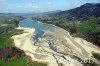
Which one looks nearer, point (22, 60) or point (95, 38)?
point (22, 60)

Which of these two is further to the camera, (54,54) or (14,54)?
(54,54)

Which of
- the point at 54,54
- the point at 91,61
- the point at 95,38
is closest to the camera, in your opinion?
the point at 91,61

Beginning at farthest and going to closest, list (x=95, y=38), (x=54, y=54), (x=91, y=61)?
(x=95, y=38), (x=54, y=54), (x=91, y=61)

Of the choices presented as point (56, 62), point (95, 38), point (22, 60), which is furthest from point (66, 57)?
point (95, 38)

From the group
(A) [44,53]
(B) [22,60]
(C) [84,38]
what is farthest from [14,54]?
(C) [84,38]

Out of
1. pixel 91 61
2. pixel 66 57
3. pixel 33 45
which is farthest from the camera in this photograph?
pixel 33 45

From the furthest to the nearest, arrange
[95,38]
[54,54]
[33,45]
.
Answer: [95,38] → [33,45] → [54,54]

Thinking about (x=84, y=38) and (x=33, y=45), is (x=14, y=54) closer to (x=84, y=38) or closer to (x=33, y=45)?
(x=33, y=45)

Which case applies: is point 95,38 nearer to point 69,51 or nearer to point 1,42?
point 69,51
